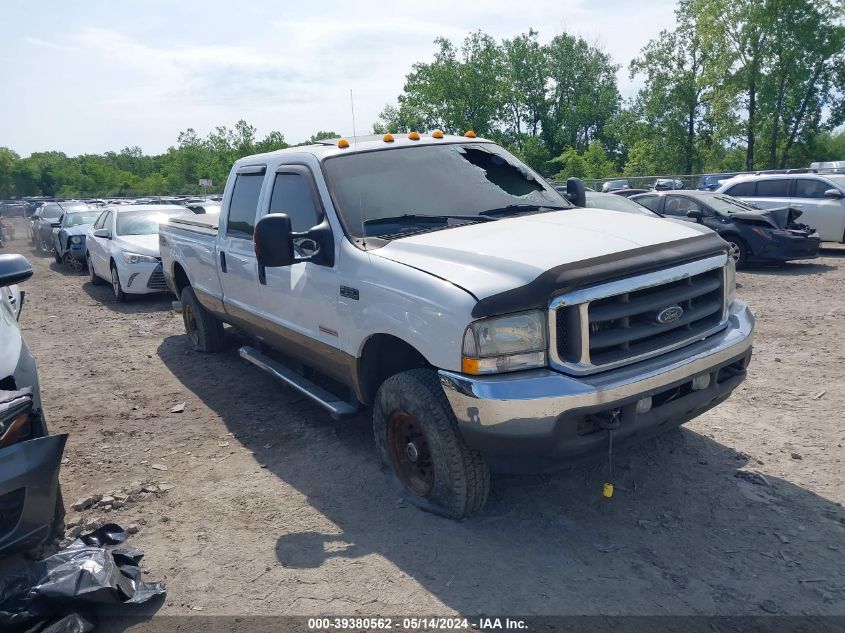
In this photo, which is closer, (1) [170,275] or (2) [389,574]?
(2) [389,574]

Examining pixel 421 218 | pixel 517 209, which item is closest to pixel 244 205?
pixel 421 218

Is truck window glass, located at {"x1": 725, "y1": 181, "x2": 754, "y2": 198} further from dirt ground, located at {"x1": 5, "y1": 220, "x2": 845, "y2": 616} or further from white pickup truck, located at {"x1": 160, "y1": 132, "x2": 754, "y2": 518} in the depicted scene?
white pickup truck, located at {"x1": 160, "y1": 132, "x2": 754, "y2": 518}

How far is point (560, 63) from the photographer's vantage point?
6662 centimetres

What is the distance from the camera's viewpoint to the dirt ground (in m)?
2.99

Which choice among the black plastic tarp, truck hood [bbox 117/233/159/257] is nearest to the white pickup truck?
the black plastic tarp

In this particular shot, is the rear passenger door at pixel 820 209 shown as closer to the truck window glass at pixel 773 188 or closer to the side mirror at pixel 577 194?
the truck window glass at pixel 773 188

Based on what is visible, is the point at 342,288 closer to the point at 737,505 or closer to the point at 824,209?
the point at 737,505

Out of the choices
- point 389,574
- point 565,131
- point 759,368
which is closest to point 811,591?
point 389,574

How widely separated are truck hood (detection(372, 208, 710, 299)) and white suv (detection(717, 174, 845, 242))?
11.7 m

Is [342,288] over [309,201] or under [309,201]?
under

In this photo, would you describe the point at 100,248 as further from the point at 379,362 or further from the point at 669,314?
the point at 669,314

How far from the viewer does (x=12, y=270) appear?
11.1 feet

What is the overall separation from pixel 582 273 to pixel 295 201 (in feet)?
7.58

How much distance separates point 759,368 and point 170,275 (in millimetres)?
6187
